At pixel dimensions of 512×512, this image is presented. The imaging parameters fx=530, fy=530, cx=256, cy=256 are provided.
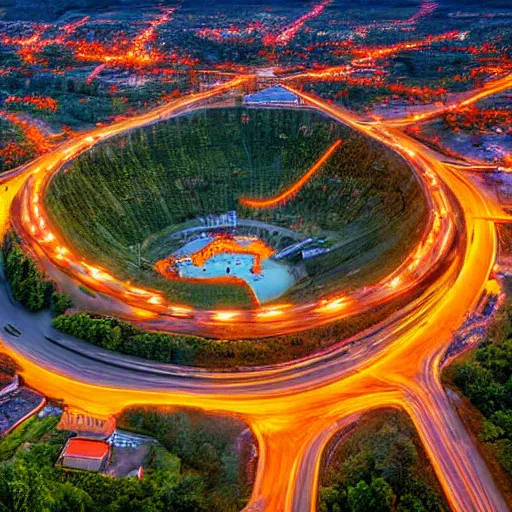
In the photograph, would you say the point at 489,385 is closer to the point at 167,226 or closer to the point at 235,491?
the point at 235,491

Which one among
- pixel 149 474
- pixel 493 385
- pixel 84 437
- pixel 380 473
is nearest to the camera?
pixel 380 473

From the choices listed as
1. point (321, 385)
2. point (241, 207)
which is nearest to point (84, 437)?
point (321, 385)

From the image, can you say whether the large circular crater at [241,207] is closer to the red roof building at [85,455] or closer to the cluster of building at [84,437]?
the cluster of building at [84,437]

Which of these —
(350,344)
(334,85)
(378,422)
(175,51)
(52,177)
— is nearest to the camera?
(378,422)

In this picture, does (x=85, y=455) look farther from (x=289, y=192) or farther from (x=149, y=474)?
(x=289, y=192)

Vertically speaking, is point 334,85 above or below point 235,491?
above

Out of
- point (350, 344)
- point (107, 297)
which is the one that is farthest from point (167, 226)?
point (350, 344)
